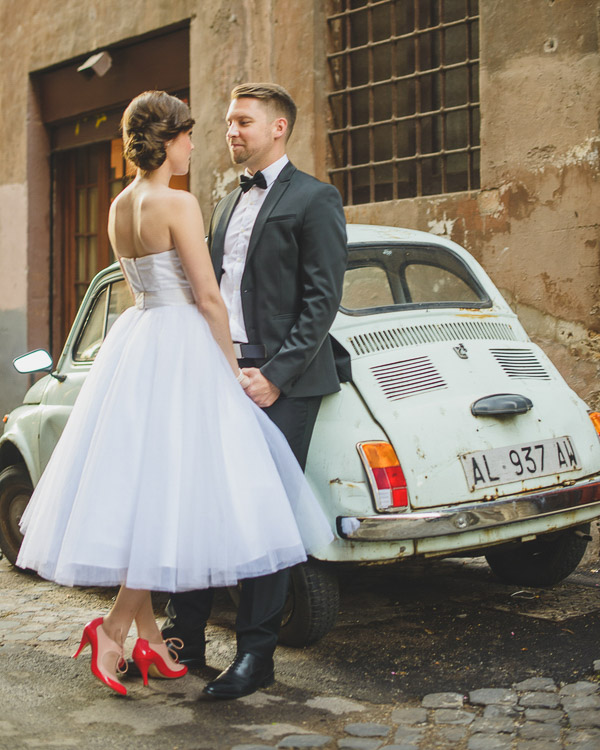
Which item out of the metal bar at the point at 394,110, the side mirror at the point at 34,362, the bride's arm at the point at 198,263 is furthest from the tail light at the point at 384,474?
the metal bar at the point at 394,110

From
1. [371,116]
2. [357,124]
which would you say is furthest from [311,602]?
[357,124]

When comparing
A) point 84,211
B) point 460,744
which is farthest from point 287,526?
point 84,211

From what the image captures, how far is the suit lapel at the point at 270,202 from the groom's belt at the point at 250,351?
321mm

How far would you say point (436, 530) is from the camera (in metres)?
3.53

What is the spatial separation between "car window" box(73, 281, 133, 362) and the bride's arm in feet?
5.87

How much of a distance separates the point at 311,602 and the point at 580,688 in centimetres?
102

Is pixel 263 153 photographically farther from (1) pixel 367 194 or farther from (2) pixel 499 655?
(1) pixel 367 194

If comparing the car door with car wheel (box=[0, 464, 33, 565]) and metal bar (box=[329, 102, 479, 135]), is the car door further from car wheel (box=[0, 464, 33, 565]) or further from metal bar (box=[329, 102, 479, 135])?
metal bar (box=[329, 102, 479, 135])

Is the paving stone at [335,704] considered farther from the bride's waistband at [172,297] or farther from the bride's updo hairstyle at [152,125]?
the bride's updo hairstyle at [152,125]

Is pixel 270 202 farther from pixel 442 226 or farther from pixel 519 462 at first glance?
pixel 442 226

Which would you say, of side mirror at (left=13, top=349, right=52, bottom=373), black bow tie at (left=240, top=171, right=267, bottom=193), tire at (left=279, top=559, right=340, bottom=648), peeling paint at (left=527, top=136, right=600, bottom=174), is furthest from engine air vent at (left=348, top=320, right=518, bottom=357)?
peeling paint at (left=527, top=136, right=600, bottom=174)

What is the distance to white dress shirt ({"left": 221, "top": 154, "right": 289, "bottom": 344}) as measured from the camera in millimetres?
3525

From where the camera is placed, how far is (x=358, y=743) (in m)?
2.88

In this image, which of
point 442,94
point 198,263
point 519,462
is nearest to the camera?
point 198,263
